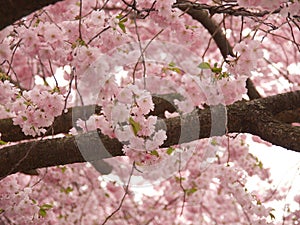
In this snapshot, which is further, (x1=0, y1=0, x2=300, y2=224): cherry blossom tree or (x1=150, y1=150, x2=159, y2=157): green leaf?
(x1=150, y1=150, x2=159, y2=157): green leaf

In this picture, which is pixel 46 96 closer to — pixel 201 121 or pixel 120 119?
pixel 120 119

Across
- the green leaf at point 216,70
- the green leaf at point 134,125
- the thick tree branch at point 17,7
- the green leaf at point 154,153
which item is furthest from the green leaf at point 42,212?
the thick tree branch at point 17,7

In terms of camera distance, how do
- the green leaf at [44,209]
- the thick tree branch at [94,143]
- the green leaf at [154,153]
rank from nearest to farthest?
the green leaf at [154,153] → the thick tree branch at [94,143] → the green leaf at [44,209]

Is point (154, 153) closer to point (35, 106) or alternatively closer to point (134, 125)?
point (134, 125)

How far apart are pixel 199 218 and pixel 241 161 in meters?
1.83

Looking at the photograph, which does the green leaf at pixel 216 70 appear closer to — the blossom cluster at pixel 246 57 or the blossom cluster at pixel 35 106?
the blossom cluster at pixel 246 57

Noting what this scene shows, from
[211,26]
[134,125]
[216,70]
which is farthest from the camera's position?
[211,26]

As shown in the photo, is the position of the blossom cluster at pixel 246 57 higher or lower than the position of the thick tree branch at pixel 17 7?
higher

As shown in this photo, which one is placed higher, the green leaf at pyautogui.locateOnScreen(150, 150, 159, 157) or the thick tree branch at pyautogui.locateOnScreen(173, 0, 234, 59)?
the thick tree branch at pyautogui.locateOnScreen(173, 0, 234, 59)

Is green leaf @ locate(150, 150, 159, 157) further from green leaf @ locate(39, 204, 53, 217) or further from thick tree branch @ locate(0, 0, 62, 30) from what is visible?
thick tree branch @ locate(0, 0, 62, 30)

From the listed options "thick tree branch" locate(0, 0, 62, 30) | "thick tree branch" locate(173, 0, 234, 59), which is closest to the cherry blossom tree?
"thick tree branch" locate(0, 0, 62, 30)

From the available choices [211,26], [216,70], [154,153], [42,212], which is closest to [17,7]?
[154,153]

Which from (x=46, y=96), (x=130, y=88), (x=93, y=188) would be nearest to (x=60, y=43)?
(x=46, y=96)

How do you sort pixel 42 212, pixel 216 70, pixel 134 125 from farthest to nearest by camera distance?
pixel 42 212
pixel 216 70
pixel 134 125
